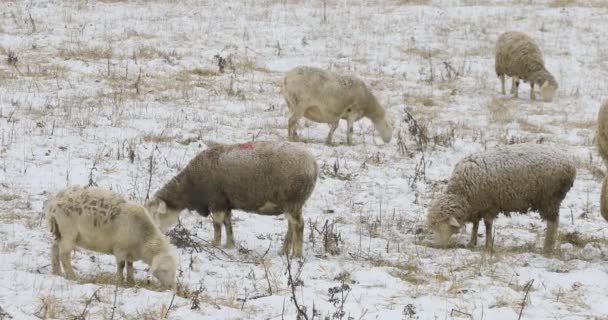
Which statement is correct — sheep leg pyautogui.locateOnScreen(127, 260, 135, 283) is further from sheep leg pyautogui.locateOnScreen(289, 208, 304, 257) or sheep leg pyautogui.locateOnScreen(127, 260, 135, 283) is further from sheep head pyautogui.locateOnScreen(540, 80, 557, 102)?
sheep head pyautogui.locateOnScreen(540, 80, 557, 102)

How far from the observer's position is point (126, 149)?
10961mm

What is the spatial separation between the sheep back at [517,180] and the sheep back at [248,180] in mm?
1809

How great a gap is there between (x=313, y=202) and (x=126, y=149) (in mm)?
2578

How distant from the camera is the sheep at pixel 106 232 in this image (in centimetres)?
690

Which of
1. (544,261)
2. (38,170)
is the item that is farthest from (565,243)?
(38,170)

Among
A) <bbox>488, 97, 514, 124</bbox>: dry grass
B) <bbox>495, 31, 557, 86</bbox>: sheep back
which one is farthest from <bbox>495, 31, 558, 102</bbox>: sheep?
<bbox>488, 97, 514, 124</bbox>: dry grass

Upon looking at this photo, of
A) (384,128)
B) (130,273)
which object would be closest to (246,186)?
(130,273)

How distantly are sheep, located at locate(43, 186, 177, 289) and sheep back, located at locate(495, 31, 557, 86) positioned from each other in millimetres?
11714

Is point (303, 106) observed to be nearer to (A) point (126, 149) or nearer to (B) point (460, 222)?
(A) point (126, 149)

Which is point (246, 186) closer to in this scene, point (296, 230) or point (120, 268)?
point (296, 230)

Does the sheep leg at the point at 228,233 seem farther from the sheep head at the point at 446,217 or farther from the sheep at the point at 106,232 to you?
the sheep head at the point at 446,217

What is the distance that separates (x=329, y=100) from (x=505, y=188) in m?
4.67

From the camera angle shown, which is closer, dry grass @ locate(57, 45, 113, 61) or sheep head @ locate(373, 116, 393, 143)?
sheep head @ locate(373, 116, 393, 143)

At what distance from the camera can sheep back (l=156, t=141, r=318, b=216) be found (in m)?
8.22
